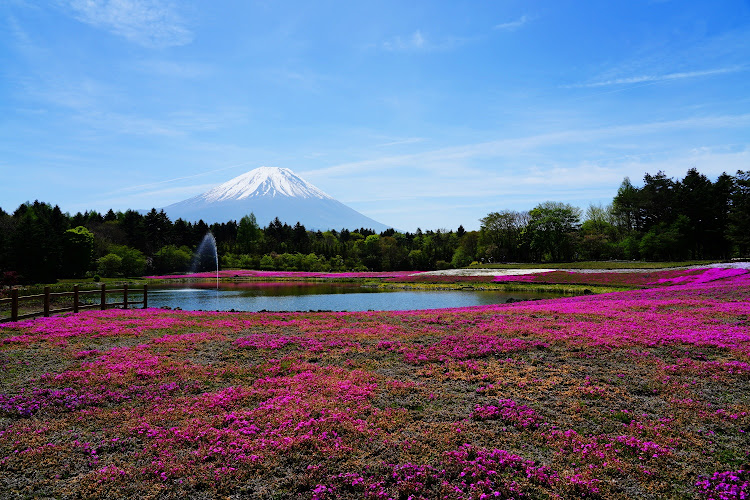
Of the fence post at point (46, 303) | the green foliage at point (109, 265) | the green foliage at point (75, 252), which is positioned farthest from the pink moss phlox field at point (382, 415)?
the green foliage at point (109, 265)

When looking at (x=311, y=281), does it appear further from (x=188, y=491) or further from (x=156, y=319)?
(x=188, y=491)

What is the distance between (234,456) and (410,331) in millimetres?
11005

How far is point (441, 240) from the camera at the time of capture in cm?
12088

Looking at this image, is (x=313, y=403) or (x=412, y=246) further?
(x=412, y=246)

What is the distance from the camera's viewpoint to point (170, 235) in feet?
365

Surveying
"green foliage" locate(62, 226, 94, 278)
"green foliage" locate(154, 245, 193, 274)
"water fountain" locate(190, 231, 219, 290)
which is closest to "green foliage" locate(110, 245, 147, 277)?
"green foliage" locate(62, 226, 94, 278)

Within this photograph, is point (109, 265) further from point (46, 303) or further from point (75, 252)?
point (46, 303)

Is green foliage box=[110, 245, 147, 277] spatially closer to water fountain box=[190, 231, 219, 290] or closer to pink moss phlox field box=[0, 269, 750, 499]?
water fountain box=[190, 231, 219, 290]

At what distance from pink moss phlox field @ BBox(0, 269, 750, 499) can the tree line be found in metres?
45.8

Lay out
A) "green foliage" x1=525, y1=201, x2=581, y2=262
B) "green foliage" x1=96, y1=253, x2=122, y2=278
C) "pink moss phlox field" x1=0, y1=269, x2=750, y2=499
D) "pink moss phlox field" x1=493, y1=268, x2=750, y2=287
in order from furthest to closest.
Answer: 1. "green foliage" x1=525, y1=201, x2=581, y2=262
2. "green foliage" x1=96, y1=253, x2=122, y2=278
3. "pink moss phlox field" x1=493, y1=268, x2=750, y2=287
4. "pink moss phlox field" x1=0, y1=269, x2=750, y2=499

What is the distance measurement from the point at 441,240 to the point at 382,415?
115 m

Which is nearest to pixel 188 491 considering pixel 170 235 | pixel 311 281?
pixel 311 281

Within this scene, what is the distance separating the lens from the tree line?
63.4 m

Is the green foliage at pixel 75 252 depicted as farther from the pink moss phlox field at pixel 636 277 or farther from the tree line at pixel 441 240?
the pink moss phlox field at pixel 636 277
